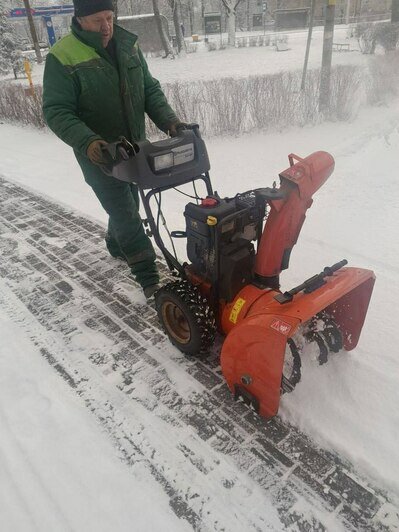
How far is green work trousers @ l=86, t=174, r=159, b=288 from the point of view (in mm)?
3023

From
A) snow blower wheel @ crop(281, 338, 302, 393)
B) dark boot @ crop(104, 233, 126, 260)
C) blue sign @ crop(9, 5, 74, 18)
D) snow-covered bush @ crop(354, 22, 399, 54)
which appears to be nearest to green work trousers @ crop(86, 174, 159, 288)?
dark boot @ crop(104, 233, 126, 260)

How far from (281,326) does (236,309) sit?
56 cm

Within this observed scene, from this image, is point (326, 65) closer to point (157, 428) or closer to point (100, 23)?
point (100, 23)

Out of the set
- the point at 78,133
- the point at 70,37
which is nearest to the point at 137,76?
the point at 70,37

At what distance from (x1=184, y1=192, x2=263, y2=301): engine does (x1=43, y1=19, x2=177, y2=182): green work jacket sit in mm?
809

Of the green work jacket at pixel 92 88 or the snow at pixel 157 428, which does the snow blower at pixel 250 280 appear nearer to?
the snow at pixel 157 428

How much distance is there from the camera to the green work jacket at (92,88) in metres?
2.49

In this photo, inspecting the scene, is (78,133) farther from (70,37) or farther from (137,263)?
(137,263)

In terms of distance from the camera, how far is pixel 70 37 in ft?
8.27

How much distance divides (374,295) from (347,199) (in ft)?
6.12

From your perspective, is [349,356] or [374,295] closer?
[349,356]

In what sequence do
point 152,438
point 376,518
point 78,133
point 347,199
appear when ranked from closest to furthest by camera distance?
point 376,518, point 152,438, point 78,133, point 347,199

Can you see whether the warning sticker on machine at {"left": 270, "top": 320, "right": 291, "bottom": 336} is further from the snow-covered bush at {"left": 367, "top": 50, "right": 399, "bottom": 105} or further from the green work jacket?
the snow-covered bush at {"left": 367, "top": 50, "right": 399, "bottom": 105}

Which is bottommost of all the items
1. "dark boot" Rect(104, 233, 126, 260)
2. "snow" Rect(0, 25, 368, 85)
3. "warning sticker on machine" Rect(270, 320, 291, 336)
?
"dark boot" Rect(104, 233, 126, 260)
